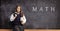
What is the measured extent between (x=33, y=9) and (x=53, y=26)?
123cm

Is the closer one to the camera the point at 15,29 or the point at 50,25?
the point at 15,29

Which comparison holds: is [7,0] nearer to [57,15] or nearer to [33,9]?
[33,9]

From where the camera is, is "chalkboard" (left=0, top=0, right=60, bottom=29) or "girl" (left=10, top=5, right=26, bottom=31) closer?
"girl" (left=10, top=5, right=26, bottom=31)

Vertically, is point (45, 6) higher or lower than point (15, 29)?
higher

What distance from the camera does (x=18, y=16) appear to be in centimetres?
806

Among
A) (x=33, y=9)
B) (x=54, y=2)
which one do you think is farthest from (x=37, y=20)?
(x=54, y=2)

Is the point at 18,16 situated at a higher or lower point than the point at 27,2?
lower

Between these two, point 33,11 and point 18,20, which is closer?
point 18,20

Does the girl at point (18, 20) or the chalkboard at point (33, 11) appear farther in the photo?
the chalkboard at point (33, 11)

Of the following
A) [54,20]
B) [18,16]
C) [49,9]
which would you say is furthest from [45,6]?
[18,16]

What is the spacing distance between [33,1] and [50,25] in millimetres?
1371

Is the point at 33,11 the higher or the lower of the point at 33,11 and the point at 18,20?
the higher

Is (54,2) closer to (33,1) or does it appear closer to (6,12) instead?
(33,1)

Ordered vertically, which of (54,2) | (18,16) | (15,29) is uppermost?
(54,2)
